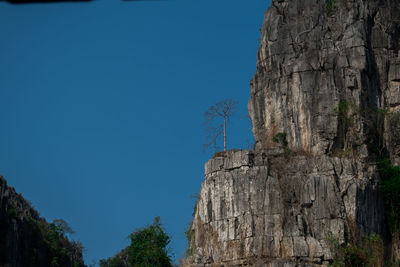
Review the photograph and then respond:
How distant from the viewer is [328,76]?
120ft

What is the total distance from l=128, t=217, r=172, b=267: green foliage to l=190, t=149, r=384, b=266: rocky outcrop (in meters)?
7.43

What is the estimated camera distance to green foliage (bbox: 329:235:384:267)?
2984 centimetres

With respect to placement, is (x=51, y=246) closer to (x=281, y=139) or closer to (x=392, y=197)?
(x=281, y=139)

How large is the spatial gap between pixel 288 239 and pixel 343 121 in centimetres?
759

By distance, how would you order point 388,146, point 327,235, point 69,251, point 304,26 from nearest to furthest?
point 327,235 → point 388,146 → point 304,26 → point 69,251

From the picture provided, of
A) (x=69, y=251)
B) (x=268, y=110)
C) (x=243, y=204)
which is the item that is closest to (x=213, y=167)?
(x=243, y=204)

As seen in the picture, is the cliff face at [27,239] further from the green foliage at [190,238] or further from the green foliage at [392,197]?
the green foliage at [392,197]

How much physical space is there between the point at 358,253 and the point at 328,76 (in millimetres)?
10699

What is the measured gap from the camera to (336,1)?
39844 millimetres

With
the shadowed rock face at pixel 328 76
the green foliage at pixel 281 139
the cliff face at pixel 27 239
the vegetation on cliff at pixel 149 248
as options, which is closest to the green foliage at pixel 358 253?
the shadowed rock face at pixel 328 76

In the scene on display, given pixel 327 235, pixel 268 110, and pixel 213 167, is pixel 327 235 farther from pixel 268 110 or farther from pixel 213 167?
pixel 268 110

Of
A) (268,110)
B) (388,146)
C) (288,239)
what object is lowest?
(288,239)

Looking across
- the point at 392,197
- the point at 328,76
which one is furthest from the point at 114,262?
the point at 392,197

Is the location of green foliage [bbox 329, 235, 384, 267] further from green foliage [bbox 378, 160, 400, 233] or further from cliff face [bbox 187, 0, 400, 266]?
green foliage [bbox 378, 160, 400, 233]
